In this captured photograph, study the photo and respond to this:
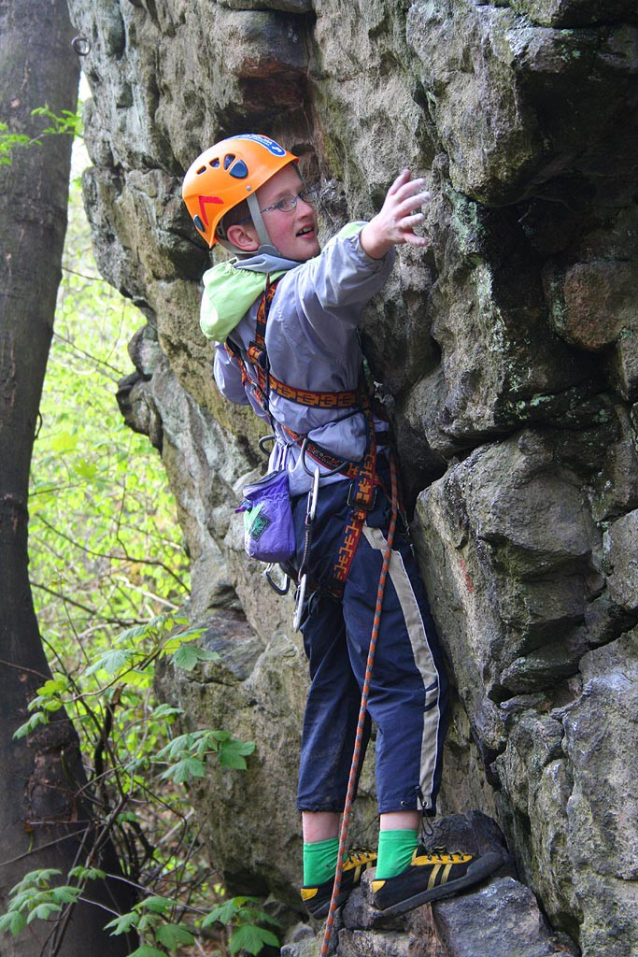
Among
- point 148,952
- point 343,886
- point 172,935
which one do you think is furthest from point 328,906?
point 148,952

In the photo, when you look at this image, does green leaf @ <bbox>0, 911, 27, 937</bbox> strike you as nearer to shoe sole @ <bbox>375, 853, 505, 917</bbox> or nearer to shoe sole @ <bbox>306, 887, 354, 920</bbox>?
shoe sole @ <bbox>306, 887, 354, 920</bbox>

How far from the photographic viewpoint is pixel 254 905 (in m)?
4.52

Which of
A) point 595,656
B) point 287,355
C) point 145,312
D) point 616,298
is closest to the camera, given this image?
point 616,298

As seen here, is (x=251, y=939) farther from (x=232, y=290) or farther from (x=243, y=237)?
(x=243, y=237)

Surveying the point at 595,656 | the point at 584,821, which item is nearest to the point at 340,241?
the point at 595,656

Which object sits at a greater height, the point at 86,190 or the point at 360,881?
the point at 86,190

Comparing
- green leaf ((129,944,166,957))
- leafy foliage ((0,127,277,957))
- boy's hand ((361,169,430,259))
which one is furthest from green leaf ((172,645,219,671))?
boy's hand ((361,169,430,259))

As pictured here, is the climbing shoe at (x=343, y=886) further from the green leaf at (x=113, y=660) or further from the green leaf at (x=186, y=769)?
the green leaf at (x=113, y=660)

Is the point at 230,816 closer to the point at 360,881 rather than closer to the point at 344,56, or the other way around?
the point at 360,881

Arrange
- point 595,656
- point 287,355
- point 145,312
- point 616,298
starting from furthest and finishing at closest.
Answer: point 145,312
point 287,355
point 595,656
point 616,298

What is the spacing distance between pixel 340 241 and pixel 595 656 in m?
1.31

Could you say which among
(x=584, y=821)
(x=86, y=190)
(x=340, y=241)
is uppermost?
(x=86, y=190)

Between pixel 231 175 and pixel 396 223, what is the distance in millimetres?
922

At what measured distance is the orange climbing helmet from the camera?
10.1 feet
